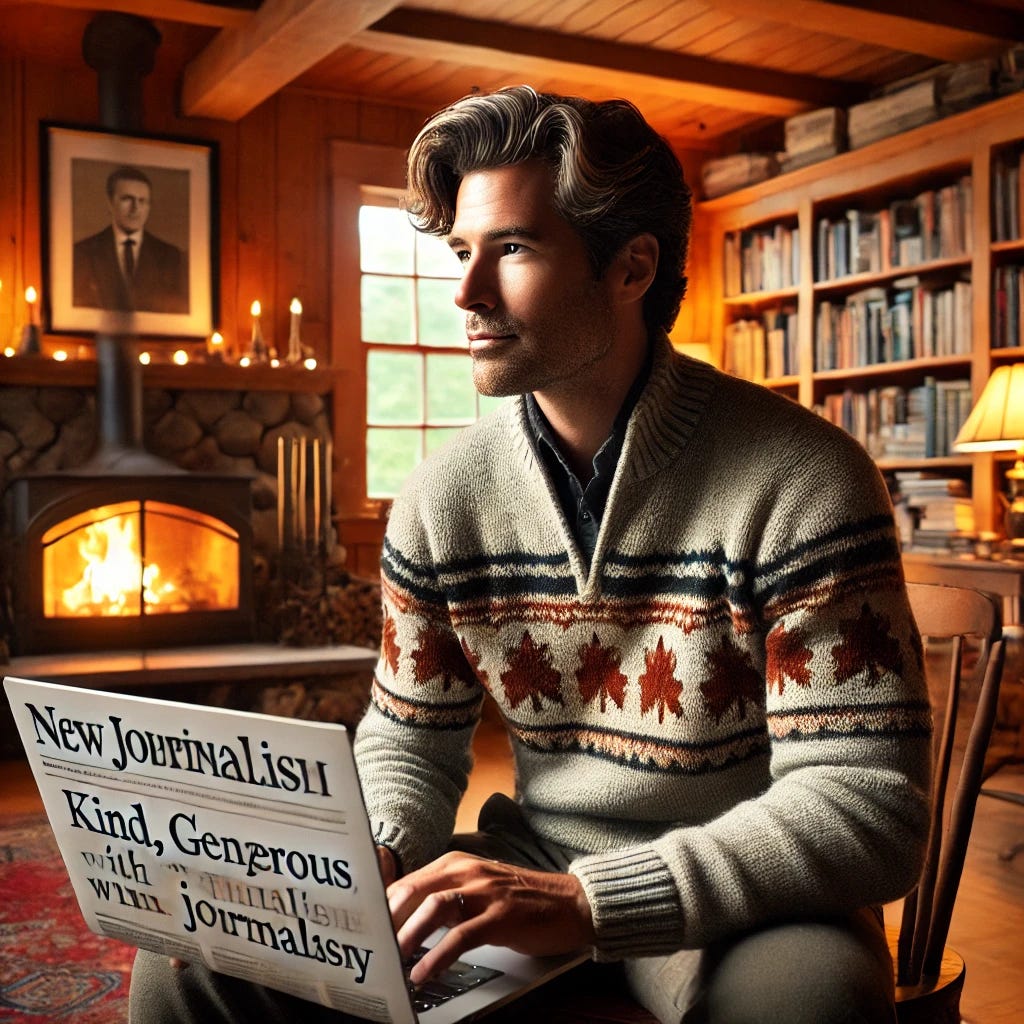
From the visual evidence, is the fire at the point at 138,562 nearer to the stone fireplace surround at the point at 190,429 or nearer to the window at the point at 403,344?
the stone fireplace surround at the point at 190,429

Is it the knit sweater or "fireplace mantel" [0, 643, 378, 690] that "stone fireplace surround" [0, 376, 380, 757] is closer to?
"fireplace mantel" [0, 643, 378, 690]

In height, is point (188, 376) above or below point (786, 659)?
above

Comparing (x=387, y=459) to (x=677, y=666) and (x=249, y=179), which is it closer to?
(x=249, y=179)

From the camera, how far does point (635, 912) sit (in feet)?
3.26

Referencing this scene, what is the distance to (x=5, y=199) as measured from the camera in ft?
14.5

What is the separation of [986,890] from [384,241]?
11.3 feet

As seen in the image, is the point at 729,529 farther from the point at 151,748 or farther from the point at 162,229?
the point at 162,229

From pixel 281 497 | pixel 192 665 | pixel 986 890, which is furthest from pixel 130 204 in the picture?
pixel 986 890

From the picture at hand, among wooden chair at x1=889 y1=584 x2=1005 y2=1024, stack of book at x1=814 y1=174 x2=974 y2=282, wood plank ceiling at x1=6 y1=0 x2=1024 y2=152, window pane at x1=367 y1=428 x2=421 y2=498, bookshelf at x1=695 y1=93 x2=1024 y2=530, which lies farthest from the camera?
window pane at x1=367 y1=428 x2=421 y2=498

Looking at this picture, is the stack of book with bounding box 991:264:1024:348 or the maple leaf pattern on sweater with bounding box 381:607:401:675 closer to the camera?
the maple leaf pattern on sweater with bounding box 381:607:401:675

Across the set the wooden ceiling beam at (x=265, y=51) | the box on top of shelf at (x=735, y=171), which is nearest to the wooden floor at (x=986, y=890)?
the wooden ceiling beam at (x=265, y=51)

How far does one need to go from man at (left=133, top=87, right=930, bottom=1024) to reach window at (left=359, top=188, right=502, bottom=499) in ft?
12.4

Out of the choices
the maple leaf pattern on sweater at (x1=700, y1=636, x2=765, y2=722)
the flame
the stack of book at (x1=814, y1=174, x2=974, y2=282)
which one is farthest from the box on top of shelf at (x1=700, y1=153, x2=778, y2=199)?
the maple leaf pattern on sweater at (x1=700, y1=636, x2=765, y2=722)

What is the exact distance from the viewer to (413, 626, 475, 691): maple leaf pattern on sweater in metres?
1.34
